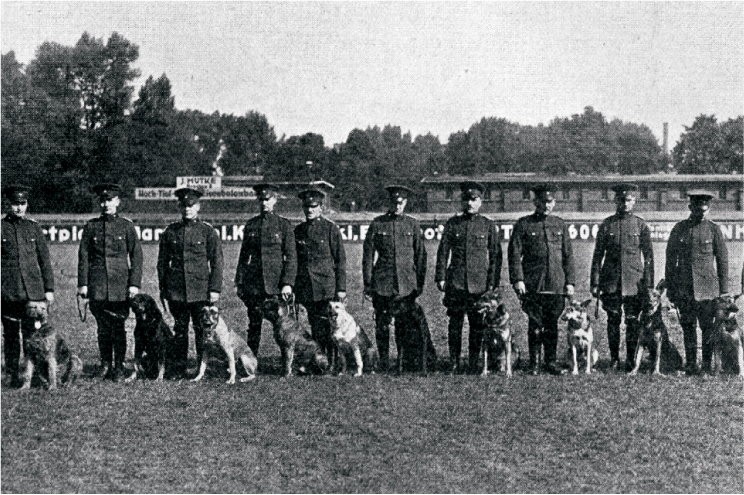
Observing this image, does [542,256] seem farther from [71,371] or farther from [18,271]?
[18,271]

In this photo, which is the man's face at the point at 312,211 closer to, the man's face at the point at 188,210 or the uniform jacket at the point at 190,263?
the uniform jacket at the point at 190,263

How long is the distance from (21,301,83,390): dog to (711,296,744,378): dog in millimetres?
6693

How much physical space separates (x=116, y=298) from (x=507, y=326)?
4.11m

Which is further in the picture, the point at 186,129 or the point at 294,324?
the point at 186,129

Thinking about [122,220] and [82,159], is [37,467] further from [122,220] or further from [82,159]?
[82,159]

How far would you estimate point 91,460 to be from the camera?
5.25m

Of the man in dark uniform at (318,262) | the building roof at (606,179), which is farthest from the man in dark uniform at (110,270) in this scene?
the building roof at (606,179)

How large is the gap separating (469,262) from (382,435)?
8.71 feet

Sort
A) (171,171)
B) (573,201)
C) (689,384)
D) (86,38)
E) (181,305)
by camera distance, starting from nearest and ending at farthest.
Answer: (689,384)
(181,305)
(573,201)
(86,38)
(171,171)

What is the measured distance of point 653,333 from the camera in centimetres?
773

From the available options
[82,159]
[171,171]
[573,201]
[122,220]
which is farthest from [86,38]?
[122,220]

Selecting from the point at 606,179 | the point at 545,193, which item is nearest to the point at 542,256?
the point at 545,193

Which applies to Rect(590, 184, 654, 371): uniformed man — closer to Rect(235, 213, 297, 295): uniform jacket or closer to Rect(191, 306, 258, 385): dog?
Rect(235, 213, 297, 295): uniform jacket

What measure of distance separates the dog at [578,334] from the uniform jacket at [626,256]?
0.49m
